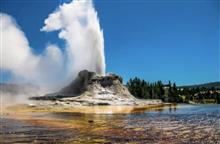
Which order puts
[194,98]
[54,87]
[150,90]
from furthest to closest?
1. [194,98]
2. [150,90]
3. [54,87]

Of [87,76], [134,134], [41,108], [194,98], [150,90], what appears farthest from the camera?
[194,98]

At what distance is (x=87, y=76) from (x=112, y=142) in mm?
80009

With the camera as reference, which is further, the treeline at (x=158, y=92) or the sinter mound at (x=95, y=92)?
the treeline at (x=158, y=92)

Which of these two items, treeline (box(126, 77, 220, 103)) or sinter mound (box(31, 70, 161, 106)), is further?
treeline (box(126, 77, 220, 103))

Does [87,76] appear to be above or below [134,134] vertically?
above

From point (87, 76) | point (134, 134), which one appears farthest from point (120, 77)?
point (134, 134)

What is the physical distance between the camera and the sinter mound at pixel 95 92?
86938 mm

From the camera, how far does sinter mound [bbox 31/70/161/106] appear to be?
86938mm

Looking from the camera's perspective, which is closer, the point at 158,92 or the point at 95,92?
the point at 95,92

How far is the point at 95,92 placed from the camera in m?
95.2

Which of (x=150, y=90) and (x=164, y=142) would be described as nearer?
(x=164, y=142)

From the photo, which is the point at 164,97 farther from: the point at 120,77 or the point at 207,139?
the point at 207,139

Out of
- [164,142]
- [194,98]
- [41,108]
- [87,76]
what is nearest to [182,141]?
[164,142]

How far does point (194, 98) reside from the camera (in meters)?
156
